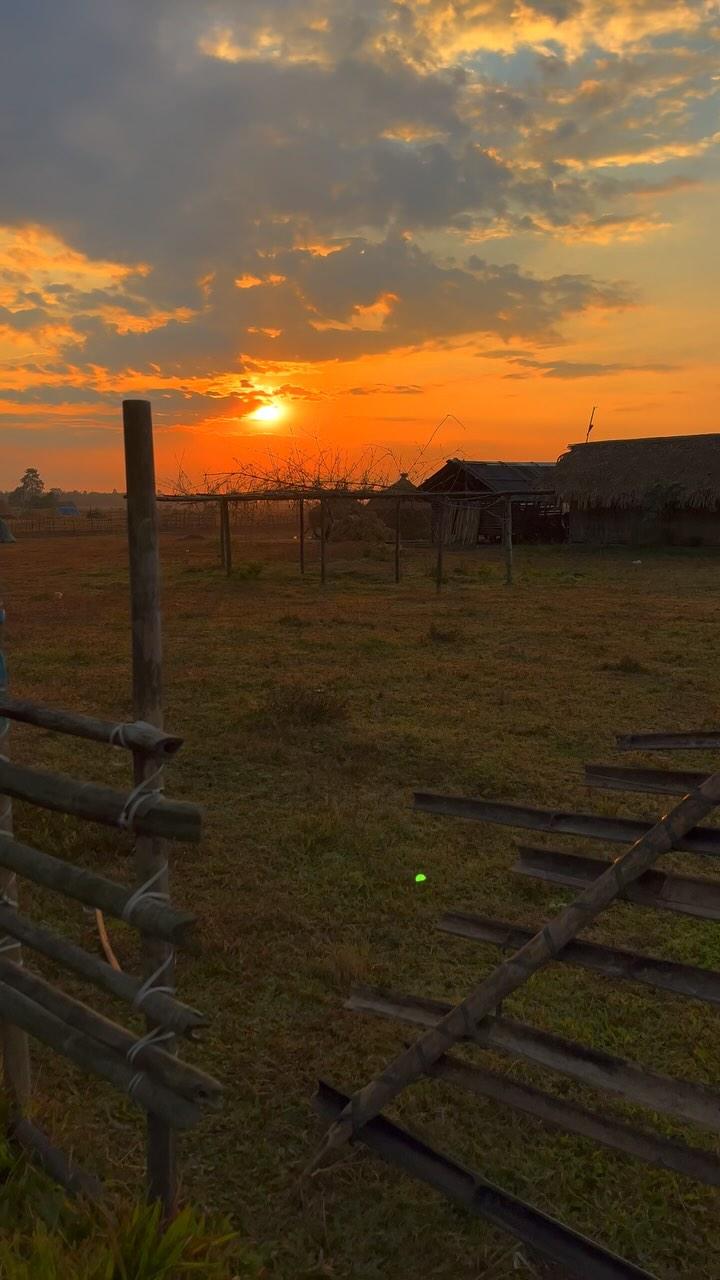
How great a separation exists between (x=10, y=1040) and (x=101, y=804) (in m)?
1.15

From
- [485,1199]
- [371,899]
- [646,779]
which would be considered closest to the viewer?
[485,1199]

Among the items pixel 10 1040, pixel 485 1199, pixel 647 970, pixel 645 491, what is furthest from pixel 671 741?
pixel 645 491

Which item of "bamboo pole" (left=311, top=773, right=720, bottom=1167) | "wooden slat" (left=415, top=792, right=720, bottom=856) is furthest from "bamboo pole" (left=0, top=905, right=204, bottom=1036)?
"wooden slat" (left=415, top=792, right=720, bottom=856)

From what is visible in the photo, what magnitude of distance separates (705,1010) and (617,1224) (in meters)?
1.56

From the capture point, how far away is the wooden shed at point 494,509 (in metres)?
37.2

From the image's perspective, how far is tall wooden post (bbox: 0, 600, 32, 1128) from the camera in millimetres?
3111

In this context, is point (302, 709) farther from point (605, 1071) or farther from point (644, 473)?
point (644, 473)

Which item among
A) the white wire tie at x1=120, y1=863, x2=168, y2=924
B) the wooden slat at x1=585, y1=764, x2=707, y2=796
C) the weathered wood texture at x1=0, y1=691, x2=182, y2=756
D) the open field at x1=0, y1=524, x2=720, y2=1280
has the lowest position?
the open field at x1=0, y1=524, x2=720, y2=1280

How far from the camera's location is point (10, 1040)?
3.11 metres

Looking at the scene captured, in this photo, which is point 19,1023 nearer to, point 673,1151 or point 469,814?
point 469,814

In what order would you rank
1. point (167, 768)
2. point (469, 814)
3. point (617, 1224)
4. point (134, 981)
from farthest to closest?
point (167, 768), point (469, 814), point (617, 1224), point (134, 981)

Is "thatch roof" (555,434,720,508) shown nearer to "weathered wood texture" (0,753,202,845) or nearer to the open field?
the open field

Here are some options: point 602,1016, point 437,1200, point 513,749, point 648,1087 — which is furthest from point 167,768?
point 648,1087

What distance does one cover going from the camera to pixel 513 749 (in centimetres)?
815
